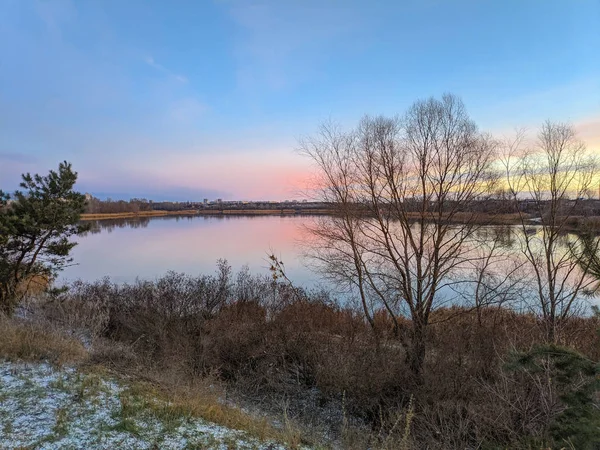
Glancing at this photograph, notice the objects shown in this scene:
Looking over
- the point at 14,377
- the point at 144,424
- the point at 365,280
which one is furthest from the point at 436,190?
the point at 14,377

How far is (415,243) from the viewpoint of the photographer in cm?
1327

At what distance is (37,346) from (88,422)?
2.70 m

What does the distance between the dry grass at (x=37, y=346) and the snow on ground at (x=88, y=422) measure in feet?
2.29

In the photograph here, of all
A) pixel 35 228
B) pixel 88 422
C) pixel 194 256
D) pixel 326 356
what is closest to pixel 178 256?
pixel 194 256

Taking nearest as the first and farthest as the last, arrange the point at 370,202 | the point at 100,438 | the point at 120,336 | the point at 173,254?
1. the point at 100,438
2. the point at 120,336
3. the point at 370,202
4. the point at 173,254

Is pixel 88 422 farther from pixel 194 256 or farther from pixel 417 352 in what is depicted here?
Result: pixel 194 256

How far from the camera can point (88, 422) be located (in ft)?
13.0

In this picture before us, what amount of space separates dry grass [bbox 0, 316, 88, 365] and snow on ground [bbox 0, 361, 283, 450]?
2.29ft

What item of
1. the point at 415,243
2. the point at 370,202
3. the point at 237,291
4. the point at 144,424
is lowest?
the point at 237,291

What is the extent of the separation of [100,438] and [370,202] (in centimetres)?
1150

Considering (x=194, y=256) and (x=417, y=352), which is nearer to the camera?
(x=417, y=352)

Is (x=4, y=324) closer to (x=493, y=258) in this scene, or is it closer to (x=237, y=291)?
(x=237, y=291)

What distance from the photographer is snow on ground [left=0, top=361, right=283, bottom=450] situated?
11.9ft

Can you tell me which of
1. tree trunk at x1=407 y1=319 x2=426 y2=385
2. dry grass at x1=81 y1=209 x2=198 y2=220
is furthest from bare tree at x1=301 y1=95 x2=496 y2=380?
dry grass at x1=81 y1=209 x2=198 y2=220
